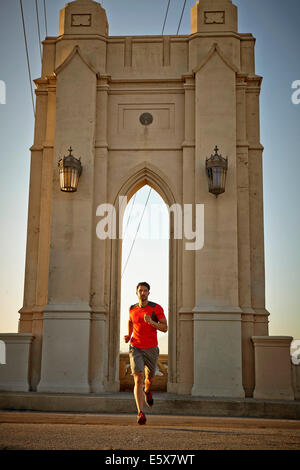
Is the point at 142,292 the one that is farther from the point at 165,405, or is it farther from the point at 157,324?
the point at 165,405

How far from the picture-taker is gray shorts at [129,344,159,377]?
23.5ft

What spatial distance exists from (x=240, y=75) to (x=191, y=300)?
14.6 ft

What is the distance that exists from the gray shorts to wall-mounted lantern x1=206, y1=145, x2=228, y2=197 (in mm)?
4525

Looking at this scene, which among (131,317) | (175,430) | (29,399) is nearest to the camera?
(175,430)

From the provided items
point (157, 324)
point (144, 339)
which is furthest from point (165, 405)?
point (157, 324)

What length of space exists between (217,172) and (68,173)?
8.92 ft

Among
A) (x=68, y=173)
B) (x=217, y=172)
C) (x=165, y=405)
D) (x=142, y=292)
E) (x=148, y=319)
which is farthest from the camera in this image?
(x=68, y=173)

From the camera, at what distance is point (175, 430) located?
22.0 feet

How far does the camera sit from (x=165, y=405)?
940 centimetres

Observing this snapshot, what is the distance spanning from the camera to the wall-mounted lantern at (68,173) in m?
11.2

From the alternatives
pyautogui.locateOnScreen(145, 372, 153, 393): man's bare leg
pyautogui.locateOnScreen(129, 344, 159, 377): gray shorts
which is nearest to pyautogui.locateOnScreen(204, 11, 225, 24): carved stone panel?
pyautogui.locateOnScreen(129, 344, 159, 377): gray shorts
